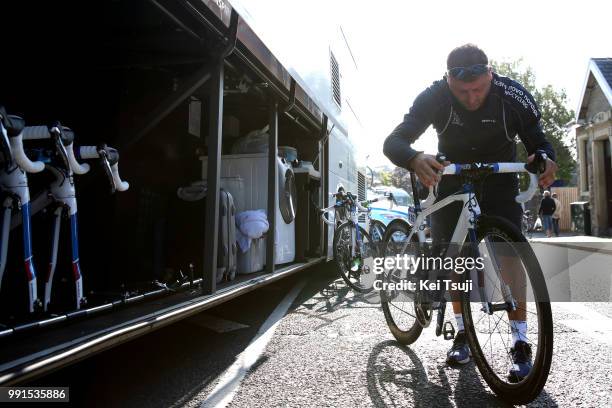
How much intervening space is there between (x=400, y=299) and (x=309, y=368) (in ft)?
3.00

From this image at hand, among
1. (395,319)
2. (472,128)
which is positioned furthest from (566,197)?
(472,128)

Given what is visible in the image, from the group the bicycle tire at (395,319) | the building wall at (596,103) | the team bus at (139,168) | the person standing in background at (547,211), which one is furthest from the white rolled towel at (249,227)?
the building wall at (596,103)

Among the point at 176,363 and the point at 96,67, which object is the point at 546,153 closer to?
the point at 176,363

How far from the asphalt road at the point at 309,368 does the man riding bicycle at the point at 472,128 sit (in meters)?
0.50

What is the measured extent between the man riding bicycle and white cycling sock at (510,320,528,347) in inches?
21.8

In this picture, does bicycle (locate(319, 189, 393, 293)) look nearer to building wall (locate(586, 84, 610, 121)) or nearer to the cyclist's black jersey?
the cyclist's black jersey

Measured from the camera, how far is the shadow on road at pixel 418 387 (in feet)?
7.71

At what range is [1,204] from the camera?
2225mm

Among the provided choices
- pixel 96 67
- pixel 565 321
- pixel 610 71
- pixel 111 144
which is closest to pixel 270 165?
pixel 111 144

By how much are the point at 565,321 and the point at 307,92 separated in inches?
136

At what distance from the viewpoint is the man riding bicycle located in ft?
8.84

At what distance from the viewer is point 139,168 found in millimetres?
4434

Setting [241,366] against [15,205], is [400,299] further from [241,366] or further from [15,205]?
[15,205]

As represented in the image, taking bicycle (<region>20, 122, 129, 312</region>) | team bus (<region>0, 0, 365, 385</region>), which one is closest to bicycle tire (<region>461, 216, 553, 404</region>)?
team bus (<region>0, 0, 365, 385</region>)
